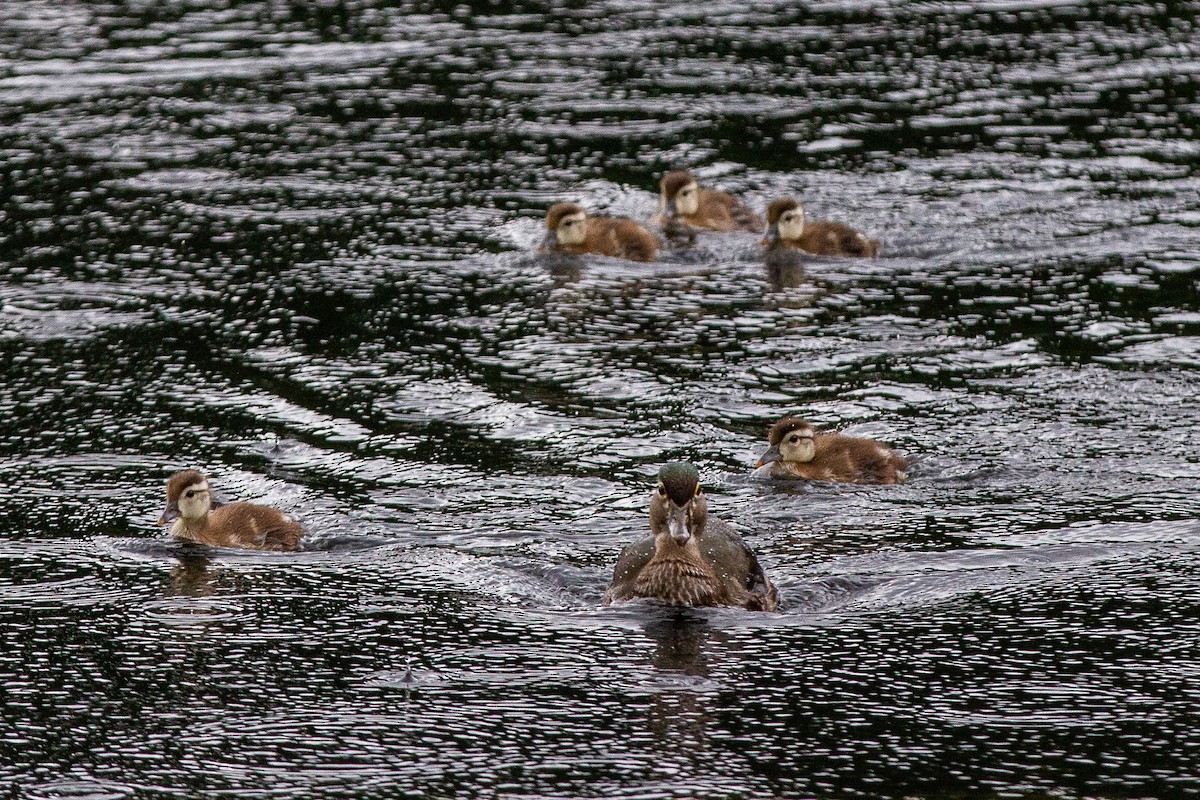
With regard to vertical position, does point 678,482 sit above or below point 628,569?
above

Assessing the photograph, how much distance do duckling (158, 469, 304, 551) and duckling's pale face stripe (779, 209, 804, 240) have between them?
165 inches

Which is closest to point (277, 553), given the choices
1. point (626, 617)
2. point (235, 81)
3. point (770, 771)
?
point (626, 617)

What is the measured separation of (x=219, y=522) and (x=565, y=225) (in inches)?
154

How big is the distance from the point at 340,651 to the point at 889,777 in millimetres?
1645

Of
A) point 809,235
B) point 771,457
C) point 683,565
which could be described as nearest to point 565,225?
point 809,235

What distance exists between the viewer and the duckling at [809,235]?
9.70 metres

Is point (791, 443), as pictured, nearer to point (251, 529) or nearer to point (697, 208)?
point (251, 529)

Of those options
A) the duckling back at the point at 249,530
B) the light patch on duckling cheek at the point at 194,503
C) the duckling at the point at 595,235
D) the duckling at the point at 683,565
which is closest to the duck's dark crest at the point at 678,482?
the duckling at the point at 683,565

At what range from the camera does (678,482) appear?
5.54m

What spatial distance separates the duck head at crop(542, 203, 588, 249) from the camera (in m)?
9.66

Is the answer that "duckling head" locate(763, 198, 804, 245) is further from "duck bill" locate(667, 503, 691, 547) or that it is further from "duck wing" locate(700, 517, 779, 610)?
"duck bill" locate(667, 503, 691, 547)

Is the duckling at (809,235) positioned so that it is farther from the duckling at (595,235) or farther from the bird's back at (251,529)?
the bird's back at (251,529)

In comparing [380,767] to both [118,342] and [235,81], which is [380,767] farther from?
[235,81]

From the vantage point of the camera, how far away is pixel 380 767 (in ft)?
14.8
